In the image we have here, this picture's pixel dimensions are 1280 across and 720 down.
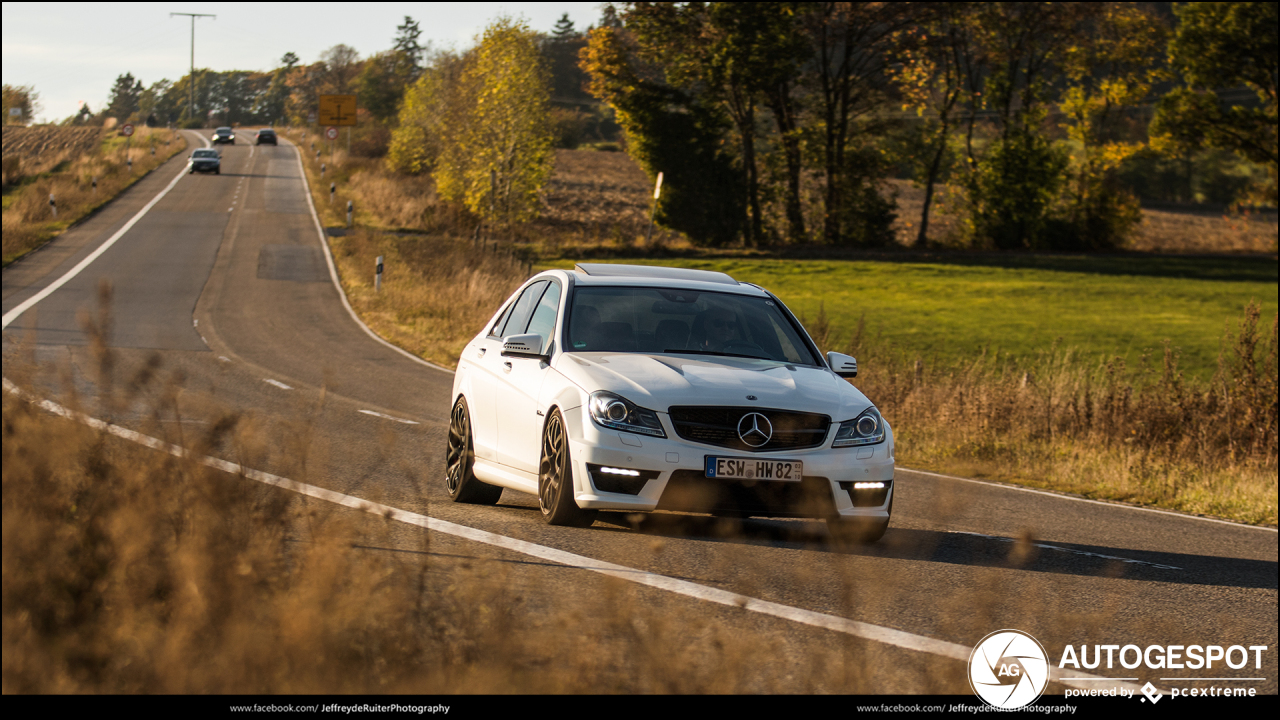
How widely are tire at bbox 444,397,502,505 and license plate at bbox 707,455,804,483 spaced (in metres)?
2.07

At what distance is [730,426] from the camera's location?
682cm

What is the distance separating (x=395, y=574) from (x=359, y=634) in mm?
602

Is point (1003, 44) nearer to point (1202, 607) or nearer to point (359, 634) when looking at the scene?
point (1202, 607)

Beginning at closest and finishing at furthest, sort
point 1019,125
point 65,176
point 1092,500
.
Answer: point 1092,500 < point 1019,125 < point 65,176

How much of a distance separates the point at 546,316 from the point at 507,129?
41417 millimetres

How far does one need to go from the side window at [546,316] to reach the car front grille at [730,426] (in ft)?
4.94

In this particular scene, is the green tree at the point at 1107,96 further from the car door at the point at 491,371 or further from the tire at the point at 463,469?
the tire at the point at 463,469

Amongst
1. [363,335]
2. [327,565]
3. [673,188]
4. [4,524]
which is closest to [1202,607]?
[327,565]

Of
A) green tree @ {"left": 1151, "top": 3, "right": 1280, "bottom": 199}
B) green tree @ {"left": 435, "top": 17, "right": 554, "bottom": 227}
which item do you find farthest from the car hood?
green tree @ {"left": 1151, "top": 3, "right": 1280, "bottom": 199}

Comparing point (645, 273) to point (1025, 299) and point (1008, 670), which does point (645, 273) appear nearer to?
point (1008, 670)

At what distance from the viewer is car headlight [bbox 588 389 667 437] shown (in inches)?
268

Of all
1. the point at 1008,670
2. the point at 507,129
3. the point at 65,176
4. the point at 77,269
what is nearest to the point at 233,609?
the point at 1008,670

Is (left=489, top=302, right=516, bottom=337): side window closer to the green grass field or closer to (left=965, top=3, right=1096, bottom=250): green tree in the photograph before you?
the green grass field

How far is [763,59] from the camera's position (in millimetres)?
53688
